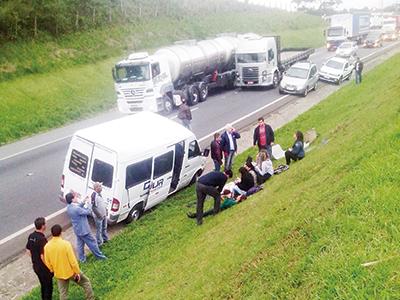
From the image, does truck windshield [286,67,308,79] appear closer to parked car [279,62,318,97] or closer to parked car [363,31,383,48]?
parked car [279,62,318,97]

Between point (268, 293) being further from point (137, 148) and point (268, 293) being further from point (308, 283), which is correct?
point (137, 148)

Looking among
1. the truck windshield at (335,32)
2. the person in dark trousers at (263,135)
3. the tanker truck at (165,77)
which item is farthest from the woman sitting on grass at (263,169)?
the truck windshield at (335,32)

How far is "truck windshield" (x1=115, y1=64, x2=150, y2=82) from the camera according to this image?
77.3 ft

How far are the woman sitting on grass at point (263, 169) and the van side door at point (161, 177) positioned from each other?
7.84 ft

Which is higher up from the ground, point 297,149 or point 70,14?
point 70,14

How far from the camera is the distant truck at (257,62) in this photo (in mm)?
29500

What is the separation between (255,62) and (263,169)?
59.4ft

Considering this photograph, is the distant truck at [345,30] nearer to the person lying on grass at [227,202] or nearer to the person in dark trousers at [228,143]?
the person in dark trousers at [228,143]

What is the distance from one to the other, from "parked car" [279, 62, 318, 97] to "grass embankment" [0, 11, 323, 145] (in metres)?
10.5

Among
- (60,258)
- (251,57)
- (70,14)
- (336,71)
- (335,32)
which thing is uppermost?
(70,14)

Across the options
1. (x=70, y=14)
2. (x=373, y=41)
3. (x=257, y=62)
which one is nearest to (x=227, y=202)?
(x=257, y=62)

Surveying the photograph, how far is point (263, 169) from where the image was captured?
12.7 meters

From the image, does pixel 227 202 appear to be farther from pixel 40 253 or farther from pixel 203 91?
pixel 203 91

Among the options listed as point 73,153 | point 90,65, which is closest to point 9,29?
point 90,65
